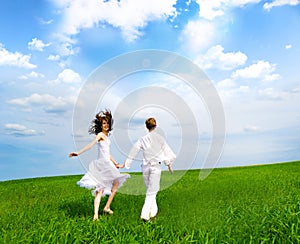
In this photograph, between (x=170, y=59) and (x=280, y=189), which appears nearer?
(x=170, y=59)

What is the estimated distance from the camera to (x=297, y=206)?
294 inches

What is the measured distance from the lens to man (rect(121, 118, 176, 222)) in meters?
8.66

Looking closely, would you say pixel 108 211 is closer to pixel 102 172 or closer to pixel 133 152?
pixel 102 172

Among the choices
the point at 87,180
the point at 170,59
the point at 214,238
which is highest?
the point at 170,59

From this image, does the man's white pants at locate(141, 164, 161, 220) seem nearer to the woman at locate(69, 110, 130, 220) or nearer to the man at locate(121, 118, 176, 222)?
the man at locate(121, 118, 176, 222)

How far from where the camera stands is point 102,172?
9.00m

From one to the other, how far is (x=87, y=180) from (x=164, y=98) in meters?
2.78

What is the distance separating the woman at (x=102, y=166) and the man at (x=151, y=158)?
0.45 metres

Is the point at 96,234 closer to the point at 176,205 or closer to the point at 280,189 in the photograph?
the point at 176,205

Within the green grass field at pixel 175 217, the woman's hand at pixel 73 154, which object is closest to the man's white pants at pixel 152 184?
the green grass field at pixel 175 217

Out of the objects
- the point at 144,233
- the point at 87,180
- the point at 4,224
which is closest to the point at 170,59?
the point at 87,180

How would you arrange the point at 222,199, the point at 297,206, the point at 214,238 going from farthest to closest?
the point at 222,199, the point at 297,206, the point at 214,238

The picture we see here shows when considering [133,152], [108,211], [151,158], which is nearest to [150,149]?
[151,158]

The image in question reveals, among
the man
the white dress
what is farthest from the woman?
the man
